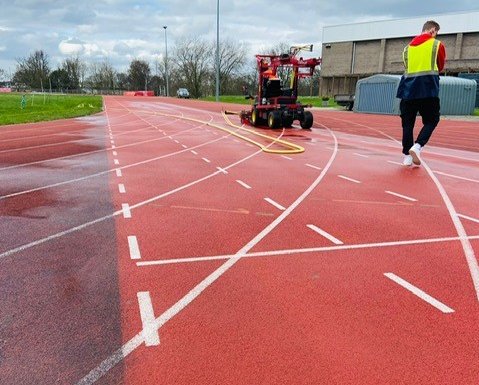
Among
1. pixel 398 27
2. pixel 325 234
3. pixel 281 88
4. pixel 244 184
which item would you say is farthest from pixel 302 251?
pixel 398 27

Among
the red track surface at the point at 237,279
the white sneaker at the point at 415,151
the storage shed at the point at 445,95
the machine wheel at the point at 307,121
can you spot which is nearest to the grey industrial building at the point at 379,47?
the storage shed at the point at 445,95

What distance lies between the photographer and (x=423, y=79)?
9.35 meters

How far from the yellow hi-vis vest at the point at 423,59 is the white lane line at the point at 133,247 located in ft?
23.3

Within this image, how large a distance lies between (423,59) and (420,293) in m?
6.84

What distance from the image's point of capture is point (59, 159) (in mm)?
11328

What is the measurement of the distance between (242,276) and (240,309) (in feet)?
2.16

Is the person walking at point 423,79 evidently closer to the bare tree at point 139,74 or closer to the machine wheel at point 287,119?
the machine wheel at point 287,119

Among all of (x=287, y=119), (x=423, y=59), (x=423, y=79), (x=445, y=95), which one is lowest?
(x=287, y=119)

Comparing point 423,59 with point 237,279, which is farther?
point 423,59

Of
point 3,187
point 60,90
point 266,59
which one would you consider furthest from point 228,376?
point 60,90

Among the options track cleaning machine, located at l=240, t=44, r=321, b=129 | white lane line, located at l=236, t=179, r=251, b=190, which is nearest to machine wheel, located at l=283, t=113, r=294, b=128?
track cleaning machine, located at l=240, t=44, r=321, b=129

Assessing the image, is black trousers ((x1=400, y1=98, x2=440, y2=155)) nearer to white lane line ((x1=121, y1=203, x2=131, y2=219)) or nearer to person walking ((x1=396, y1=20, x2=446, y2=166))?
person walking ((x1=396, y1=20, x2=446, y2=166))

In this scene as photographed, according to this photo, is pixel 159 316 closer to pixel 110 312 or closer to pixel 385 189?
pixel 110 312

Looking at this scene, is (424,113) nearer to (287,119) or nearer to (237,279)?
(237,279)
